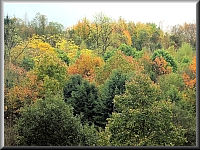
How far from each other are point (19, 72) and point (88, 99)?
4.64 ft

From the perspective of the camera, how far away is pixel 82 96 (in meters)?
7.82

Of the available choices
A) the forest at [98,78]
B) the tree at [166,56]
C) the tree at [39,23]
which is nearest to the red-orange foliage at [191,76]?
the forest at [98,78]

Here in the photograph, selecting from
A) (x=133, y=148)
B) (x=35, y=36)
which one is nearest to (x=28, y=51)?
Result: (x=35, y=36)

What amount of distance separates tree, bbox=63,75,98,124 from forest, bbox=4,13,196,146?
0.06 ft

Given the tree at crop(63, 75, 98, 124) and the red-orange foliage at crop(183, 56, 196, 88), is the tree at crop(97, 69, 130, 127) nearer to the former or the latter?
the tree at crop(63, 75, 98, 124)

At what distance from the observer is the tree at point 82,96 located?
25.1ft

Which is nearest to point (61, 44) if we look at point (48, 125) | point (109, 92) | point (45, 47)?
point (45, 47)

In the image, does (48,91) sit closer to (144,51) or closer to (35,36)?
(35,36)

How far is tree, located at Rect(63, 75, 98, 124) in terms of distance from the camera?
765cm

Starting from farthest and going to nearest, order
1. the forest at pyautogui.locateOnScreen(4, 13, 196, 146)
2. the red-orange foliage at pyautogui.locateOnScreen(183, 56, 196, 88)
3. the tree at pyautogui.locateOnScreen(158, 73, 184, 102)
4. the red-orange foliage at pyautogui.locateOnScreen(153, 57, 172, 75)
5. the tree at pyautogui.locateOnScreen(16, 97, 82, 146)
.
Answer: the red-orange foliage at pyautogui.locateOnScreen(153, 57, 172, 75) → the tree at pyautogui.locateOnScreen(158, 73, 184, 102) → the forest at pyautogui.locateOnScreen(4, 13, 196, 146) → the tree at pyautogui.locateOnScreen(16, 97, 82, 146) → the red-orange foliage at pyautogui.locateOnScreen(183, 56, 196, 88)

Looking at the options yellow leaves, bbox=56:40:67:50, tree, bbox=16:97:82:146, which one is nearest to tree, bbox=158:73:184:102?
tree, bbox=16:97:82:146

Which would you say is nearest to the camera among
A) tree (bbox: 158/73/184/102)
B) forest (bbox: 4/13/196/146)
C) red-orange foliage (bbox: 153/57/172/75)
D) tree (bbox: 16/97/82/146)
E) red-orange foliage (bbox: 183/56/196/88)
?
red-orange foliage (bbox: 183/56/196/88)

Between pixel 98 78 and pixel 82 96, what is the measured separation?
0.47 m

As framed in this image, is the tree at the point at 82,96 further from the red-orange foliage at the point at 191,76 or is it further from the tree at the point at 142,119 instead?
the red-orange foliage at the point at 191,76
